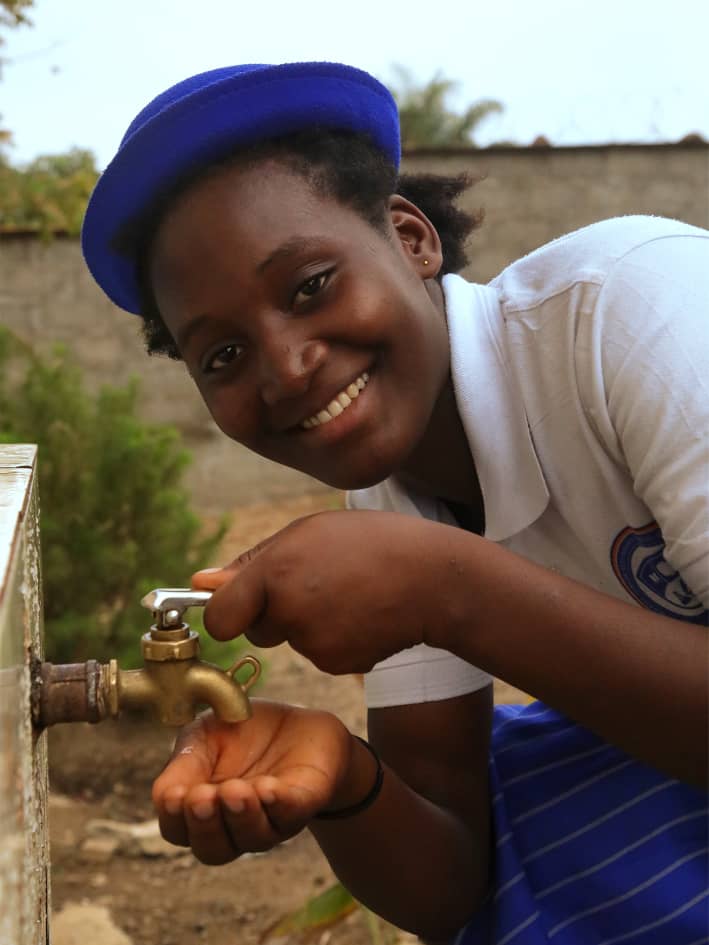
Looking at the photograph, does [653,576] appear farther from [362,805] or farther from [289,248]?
[289,248]

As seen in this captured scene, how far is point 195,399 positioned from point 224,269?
4.22m

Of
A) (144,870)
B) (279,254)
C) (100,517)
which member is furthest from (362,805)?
(100,517)

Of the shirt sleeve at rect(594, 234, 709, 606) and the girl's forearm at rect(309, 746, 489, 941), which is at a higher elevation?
the shirt sleeve at rect(594, 234, 709, 606)

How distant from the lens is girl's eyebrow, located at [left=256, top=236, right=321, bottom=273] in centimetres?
115

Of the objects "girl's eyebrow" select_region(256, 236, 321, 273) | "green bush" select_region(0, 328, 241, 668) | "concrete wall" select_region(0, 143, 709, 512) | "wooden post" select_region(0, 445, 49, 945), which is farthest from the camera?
"concrete wall" select_region(0, 143, 709, 512)

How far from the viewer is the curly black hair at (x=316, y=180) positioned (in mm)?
1208

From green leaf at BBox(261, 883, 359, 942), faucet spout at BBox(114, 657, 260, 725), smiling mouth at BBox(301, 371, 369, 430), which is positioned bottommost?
green leaf at BBox(261, 883, 359, 942)

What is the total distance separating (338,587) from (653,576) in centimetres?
48

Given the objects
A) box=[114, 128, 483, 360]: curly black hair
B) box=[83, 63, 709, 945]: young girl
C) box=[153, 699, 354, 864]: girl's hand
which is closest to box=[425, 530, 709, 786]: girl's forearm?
box=[83, 63, 709, 945]: young girl

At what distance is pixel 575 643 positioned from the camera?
3.39 ft

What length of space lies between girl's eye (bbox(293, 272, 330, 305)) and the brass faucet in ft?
1.23

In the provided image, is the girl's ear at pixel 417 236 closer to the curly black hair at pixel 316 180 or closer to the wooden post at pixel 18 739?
the curly black hair at pixel 316 180

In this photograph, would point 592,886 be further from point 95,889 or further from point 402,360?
point 95,889

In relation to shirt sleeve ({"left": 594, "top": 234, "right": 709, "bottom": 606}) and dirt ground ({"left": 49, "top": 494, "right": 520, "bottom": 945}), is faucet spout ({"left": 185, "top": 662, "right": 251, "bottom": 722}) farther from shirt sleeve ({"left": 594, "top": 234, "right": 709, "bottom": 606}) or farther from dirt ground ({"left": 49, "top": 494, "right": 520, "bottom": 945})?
dirt ground ({"left": 49, "top": 494, "right": 520, "bottom": 945})
